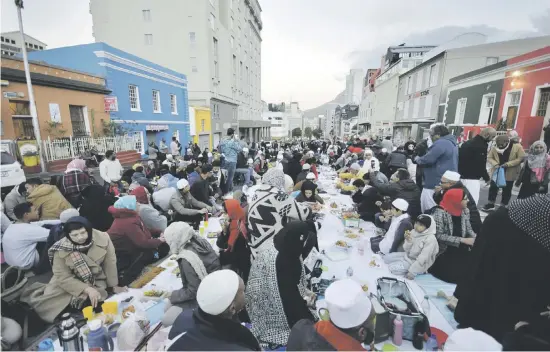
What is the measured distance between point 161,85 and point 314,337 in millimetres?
20040

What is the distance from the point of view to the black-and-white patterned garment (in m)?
2.91

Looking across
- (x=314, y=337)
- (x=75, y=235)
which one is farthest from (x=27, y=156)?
(x=314, y=337)

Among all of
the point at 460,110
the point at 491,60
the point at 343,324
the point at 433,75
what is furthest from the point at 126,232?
the point at 491,60

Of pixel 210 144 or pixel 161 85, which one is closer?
pixel 161 85

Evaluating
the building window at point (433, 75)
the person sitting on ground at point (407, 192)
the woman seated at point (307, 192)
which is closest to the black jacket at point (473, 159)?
the person sitting on ground at point (407, 192)

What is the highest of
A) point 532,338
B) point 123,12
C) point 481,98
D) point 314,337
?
point 123,12

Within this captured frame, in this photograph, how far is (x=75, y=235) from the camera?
2.78m

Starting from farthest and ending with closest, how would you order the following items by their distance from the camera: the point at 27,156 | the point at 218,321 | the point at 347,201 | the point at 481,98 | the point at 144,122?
the point at 144,122, the point at 481,98, the point at 27,156, the point at 347,201, the point at 218,321

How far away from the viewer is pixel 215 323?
1.60m

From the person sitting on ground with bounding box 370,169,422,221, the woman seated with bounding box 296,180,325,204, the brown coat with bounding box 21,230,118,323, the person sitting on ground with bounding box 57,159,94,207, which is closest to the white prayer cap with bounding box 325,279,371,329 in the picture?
the brown coat with bounding box 21,230,118,323

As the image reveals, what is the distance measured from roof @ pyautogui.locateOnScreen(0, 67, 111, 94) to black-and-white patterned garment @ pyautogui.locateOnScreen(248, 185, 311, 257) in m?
12.0

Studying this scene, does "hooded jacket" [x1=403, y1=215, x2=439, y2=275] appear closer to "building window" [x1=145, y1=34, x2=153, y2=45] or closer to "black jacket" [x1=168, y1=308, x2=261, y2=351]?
"black jacket" [x1=168, y1=308, x2=261, y2=351]

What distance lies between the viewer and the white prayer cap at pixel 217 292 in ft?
5.32

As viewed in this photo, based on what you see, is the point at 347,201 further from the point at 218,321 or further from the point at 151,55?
the point at 151,55
